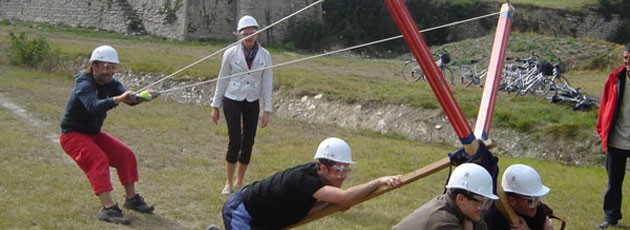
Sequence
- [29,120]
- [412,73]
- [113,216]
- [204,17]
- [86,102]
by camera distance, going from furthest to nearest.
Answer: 1. [204,17]
2. [412,73]
3. [29,120]
4. [113,216]
5. [86,102]

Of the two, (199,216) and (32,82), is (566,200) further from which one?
(32,82)

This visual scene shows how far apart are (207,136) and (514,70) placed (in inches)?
456

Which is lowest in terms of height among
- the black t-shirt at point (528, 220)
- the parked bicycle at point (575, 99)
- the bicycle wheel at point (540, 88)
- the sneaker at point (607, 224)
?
the sneaker at point (607, 224)

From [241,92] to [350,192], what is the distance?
3.77 m

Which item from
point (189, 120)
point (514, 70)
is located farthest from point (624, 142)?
point (514, 70)

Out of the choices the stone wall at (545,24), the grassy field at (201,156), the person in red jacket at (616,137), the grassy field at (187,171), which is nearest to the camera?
the grassy field at (187,171)

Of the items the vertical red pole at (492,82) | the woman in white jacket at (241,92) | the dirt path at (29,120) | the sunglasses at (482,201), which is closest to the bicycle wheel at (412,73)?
the dirt path at (29,120)

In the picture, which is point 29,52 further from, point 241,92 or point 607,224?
point 607,224

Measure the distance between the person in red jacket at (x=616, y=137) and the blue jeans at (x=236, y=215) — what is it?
14.3ft

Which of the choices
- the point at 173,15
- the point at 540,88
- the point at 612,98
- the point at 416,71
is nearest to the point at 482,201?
the point at 612,98

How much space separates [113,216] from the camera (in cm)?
793

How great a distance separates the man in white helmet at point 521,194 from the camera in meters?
5.68

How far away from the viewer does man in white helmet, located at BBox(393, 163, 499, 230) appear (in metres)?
5.00

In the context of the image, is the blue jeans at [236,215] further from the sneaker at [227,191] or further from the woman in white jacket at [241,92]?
the sneaker at [227,191]
